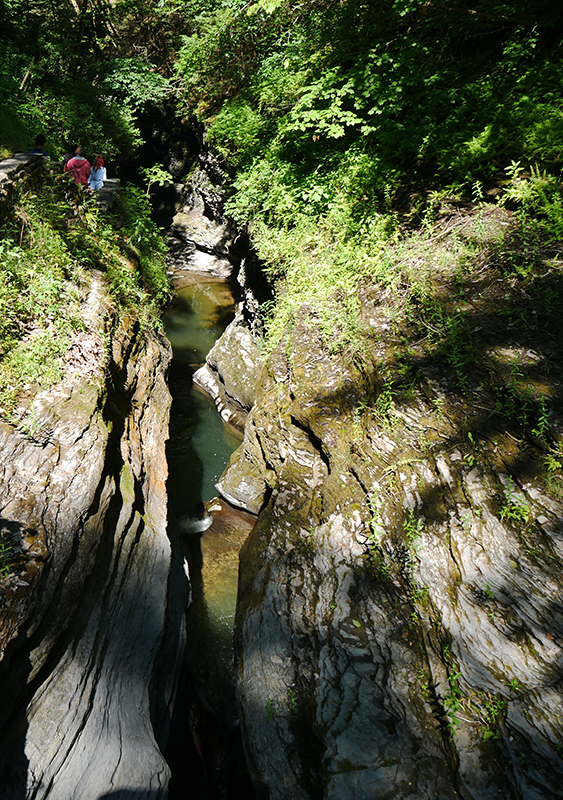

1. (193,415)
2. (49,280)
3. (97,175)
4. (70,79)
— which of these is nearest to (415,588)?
(49,280)

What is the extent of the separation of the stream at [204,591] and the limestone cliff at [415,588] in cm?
84

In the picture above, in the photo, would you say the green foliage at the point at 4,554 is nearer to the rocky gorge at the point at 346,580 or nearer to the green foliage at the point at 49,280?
the rocky gorge at the point at 346,580

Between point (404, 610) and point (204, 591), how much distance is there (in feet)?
10.6

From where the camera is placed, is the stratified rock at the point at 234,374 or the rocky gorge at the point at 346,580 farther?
the stratified rock at the point at 234,374

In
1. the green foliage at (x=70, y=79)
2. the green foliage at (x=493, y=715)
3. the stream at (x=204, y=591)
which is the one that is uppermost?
the green foliage at (x=70, y=79)

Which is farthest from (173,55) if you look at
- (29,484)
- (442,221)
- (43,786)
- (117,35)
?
(43,786)

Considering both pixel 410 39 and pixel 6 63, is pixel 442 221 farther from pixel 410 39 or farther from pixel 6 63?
pixel 6 63

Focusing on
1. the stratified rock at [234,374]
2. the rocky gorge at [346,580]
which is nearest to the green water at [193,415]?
the stratified rock at [234,374]

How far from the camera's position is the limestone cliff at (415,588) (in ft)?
8.68

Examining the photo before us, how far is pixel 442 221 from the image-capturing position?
4.94m

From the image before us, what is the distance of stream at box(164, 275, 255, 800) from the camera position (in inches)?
162

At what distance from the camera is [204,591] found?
18.3 feet

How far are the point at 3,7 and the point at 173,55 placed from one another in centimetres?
507

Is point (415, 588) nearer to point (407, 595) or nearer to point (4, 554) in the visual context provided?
point (407, 595)
